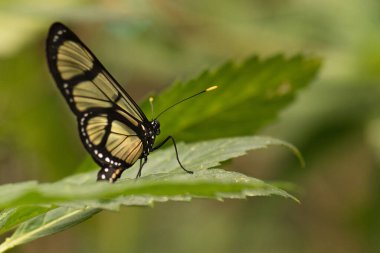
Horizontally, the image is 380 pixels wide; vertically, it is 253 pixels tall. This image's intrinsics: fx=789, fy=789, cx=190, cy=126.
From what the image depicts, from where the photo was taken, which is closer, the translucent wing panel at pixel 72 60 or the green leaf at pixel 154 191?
the green leaf at pixel 154 191

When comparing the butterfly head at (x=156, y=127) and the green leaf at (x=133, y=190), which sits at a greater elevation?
the green leaf at (x=133, y=190)

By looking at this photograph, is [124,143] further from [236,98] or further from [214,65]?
[214,65]

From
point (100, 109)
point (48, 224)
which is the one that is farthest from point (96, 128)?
point (48, 224)

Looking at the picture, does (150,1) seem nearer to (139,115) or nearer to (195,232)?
(139,115)

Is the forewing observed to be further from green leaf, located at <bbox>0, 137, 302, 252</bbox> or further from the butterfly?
green leaf, located at <bbox>0, 137, 302, 252</bbox>

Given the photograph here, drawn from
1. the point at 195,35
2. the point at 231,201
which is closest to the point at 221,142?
the point at 195,35

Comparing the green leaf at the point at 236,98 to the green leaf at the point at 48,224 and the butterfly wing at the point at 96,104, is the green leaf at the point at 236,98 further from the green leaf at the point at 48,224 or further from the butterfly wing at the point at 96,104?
the green leaf at the point at 48,224

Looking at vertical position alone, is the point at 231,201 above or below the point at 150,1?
below

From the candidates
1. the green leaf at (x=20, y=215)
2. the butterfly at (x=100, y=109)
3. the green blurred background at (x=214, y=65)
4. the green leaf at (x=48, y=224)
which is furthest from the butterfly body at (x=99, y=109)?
the green blurred background at (x=214, y=65)
